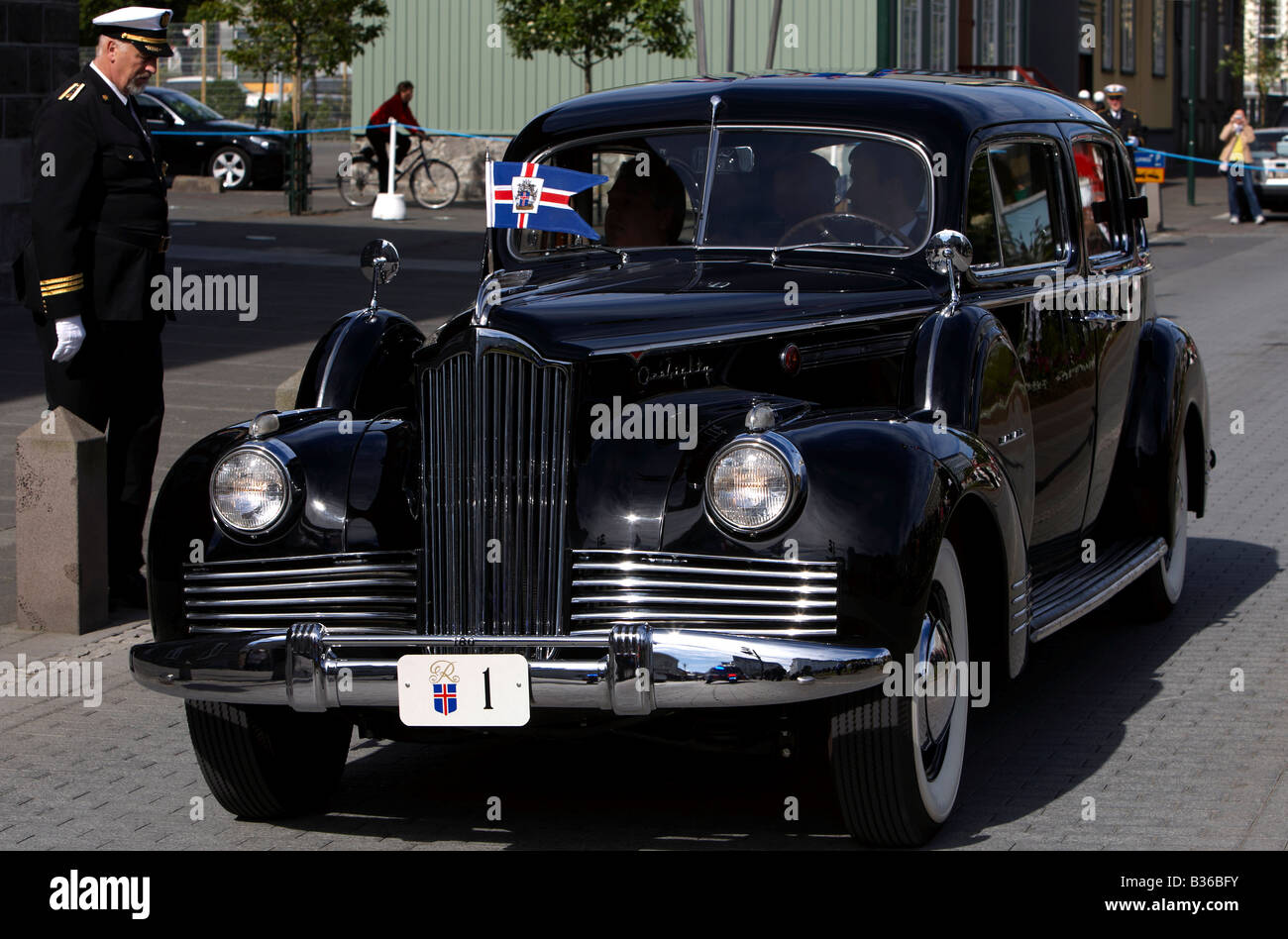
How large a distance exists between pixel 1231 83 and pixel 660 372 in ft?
198

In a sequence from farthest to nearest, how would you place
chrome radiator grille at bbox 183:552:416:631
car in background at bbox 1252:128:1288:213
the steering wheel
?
1. car in background at bbox 1252:128:1288:213
2. the steering wheel
3. chrome radiator grille at bbox 183:552:416:631

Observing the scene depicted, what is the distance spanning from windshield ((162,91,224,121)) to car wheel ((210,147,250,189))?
1.11 meters

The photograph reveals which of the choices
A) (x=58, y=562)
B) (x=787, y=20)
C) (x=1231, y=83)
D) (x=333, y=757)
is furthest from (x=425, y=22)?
(x=1231, y=83)

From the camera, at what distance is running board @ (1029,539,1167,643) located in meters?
5.90

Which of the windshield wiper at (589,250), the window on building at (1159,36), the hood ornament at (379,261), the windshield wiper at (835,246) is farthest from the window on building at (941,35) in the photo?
the hood ornament at (379,261)

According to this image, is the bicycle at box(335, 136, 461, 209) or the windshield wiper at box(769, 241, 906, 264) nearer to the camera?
the windshield wiper at box(769, 241, 906, 264)

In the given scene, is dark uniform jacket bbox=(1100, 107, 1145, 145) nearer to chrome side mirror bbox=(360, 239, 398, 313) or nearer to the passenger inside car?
the passenger inside car

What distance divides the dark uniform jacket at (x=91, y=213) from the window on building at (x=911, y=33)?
28.8m

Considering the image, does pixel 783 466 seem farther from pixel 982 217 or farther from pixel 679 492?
pixel 982 217

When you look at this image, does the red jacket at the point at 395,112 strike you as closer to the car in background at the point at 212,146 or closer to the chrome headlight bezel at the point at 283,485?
the car in background at the point at 212,146

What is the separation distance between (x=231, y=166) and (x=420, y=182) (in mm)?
3793

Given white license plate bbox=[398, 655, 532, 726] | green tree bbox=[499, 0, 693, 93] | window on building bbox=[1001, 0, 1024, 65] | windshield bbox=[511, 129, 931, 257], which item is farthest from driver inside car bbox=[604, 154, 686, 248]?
window on building bbox=[1001, 0, 1024, 65]

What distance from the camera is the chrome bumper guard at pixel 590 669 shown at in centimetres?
439
